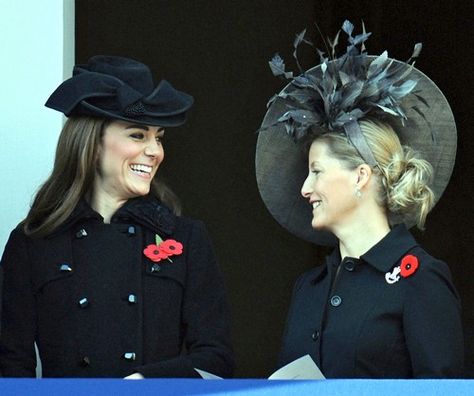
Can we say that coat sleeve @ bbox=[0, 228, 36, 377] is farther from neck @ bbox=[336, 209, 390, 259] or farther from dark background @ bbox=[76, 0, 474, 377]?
dark background @ bbox=[76, 0, 474, 377]

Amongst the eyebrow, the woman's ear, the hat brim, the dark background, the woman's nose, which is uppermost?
the hat brim

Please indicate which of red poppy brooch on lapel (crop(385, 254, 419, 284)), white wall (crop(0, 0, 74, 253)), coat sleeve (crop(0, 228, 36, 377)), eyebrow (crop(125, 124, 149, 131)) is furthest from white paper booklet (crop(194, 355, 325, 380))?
white wall (crop(0, 0, 74, 253))

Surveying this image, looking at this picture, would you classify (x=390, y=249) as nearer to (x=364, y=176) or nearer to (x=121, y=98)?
(x=364, y=176)

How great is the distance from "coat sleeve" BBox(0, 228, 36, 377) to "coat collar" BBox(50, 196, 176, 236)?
0.14m

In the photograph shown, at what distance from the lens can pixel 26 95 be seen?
187 inches

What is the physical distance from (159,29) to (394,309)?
3920mm

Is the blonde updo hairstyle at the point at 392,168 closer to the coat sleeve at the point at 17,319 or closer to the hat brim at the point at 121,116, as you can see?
the hat brim at the point at 121,116

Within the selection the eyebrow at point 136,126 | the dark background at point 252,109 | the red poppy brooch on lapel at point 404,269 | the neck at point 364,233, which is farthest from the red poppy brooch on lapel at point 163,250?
the dark background at point 252,109

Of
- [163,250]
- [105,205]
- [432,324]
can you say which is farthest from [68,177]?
[432,324]

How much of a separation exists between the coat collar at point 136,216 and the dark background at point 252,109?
3.29m

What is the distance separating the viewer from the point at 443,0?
25.1 feet

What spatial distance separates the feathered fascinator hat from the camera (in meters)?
3.96

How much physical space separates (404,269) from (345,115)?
0.46 m

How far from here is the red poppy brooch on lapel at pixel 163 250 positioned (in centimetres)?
403
